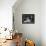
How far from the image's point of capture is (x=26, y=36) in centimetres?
532

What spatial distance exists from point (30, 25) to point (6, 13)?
1.51m

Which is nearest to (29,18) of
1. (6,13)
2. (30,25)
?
(30,25)

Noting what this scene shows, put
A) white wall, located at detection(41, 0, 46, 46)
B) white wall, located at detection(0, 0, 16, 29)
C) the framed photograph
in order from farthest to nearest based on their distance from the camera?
the framed photograph, white wall, located at detection(41, 0, 46, 46), white wall, located at detection(0, 0, 16, 29)

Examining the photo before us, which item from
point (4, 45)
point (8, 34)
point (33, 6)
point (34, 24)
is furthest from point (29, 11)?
point (4, 45)

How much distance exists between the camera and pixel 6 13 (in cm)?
420

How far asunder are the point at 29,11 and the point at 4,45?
2751 mm

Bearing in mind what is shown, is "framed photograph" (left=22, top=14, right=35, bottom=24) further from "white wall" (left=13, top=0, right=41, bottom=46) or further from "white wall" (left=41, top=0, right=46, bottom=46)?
"white wall" (left=41, top=0, right=46, bottom=46)

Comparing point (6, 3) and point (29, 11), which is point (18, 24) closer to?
point (29, 11)

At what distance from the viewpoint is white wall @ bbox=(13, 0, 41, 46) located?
17.2ft

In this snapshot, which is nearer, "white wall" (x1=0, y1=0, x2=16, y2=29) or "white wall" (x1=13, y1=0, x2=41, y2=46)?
"white wall" (x1=0, y1=0, x2=16, y2=29)

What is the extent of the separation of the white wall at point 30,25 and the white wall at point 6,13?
1042mm

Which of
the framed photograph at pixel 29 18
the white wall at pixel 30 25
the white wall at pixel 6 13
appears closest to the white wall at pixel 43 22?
the white wall at pixel 30 25

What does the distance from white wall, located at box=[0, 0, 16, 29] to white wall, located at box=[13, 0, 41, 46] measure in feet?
3.42

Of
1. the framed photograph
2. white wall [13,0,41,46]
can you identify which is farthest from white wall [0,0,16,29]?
the framed photograph
